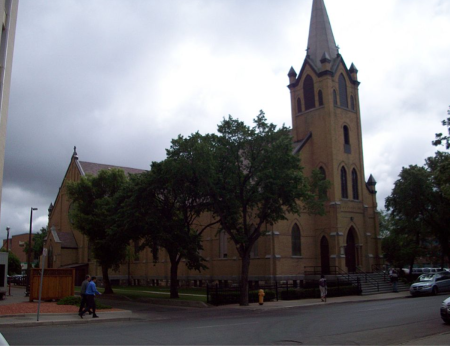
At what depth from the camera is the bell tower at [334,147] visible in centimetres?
4238

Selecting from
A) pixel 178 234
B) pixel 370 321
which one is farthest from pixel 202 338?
pixel 178 234

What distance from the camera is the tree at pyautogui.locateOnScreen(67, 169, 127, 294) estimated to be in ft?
120

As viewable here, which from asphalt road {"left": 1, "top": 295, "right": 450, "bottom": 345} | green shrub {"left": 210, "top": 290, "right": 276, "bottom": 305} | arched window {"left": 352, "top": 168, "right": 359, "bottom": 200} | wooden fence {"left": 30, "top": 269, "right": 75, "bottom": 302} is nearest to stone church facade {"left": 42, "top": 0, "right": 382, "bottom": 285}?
arched window {"left": 352, "top": 168, "right": 359, "bottom": 200}

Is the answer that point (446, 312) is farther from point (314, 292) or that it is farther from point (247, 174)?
point (314, 292)

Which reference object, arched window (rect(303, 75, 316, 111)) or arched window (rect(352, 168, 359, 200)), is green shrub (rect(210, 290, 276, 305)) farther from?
arched window (rect(303, 75, 316, 111))

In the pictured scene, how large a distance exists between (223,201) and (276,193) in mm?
3495

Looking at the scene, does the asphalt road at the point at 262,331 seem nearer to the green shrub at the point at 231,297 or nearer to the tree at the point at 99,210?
the green shrub at the point at 231,297

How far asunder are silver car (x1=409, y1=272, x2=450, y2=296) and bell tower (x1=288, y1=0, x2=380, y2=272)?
871 centimetres

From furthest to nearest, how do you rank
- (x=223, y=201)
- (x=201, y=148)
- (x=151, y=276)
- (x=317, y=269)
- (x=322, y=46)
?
1. (x=151, y=276)
2. (x=322, y=46)
3. (x=317, y=269)
4. (x=223, y=201)
5. (x=201, y=148)

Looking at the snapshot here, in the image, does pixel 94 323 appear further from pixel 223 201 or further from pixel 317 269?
pixel 317 269

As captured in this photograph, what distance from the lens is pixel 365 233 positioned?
44.3 metres

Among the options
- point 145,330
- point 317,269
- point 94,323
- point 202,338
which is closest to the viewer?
point 202,338

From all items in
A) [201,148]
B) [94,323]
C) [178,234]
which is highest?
[201,148]

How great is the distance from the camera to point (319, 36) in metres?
47.8
